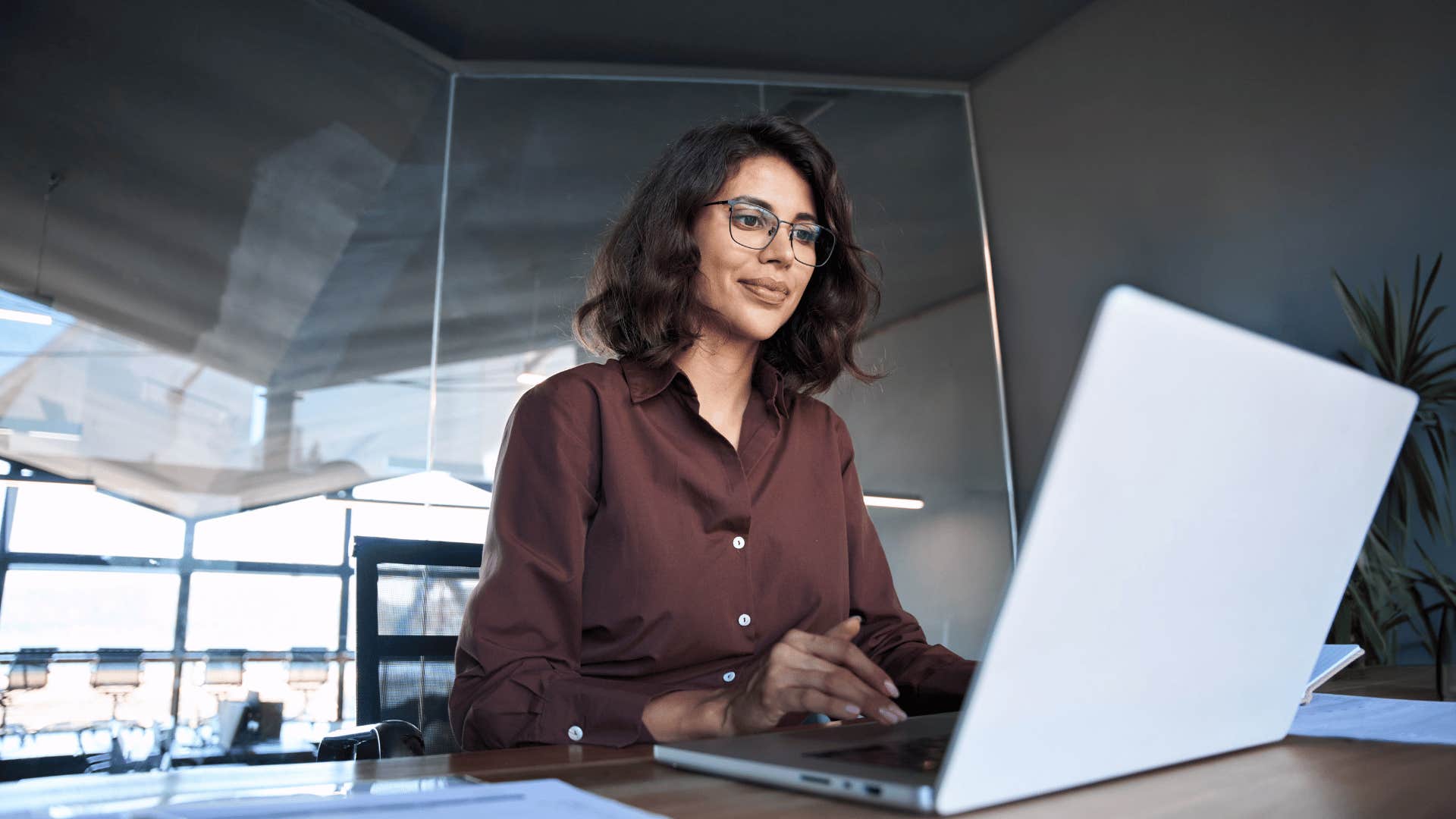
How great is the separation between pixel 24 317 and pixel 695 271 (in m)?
2.95

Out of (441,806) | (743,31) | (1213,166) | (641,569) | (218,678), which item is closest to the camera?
(441,806)

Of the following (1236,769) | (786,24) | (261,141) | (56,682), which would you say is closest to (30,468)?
(56,682)

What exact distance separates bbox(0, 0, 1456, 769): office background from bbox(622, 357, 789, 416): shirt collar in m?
2.64

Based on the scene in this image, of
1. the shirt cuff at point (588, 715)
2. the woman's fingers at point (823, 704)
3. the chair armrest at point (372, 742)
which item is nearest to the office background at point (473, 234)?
the chair armrest at point (372, 742)

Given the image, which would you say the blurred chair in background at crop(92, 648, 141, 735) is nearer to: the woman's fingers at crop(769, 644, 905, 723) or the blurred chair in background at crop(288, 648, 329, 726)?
the blurred chair in background at crop(288, 648, 329, 726)

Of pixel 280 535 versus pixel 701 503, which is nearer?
pixel 701 503

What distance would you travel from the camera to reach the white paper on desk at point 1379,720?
86cm

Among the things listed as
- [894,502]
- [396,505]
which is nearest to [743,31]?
[894,502]

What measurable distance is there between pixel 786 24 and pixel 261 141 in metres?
2.36

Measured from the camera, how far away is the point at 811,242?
1703 millimetres

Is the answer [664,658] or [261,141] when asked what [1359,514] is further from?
[261,141]

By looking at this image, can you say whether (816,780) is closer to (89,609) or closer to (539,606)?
(539,606)

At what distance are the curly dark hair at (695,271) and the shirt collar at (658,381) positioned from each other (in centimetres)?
2

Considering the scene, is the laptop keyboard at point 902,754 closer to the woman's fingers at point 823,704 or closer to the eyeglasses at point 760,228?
the woman's fingers at point 823,704
